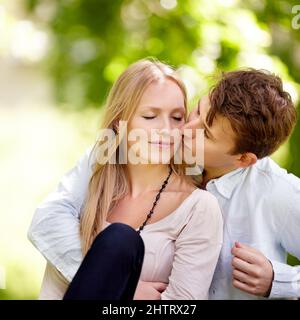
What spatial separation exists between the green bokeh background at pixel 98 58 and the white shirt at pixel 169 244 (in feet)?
2.25

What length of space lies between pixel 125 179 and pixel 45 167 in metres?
1.23

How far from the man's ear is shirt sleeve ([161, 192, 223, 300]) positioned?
4.6 inches

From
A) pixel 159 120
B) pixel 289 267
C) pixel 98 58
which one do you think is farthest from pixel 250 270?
pixel 98 58

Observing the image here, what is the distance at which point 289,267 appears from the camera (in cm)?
134

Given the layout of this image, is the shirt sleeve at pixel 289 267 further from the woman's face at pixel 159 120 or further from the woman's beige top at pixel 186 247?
the woman's face at pixel 159 120

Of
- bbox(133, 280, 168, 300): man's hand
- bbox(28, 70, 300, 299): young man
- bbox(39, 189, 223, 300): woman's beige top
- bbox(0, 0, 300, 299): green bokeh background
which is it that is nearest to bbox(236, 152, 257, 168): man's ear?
bbox(28, 70, 300, 299): young man

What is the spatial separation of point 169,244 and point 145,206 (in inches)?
4.2

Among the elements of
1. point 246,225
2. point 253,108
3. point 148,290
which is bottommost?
point 148,290

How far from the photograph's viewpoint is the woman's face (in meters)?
1.37

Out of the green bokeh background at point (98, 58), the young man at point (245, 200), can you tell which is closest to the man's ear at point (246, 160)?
the young man at point (245, 200)

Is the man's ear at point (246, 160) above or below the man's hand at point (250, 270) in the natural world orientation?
above

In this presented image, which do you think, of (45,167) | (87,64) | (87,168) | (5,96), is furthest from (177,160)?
(5,96)

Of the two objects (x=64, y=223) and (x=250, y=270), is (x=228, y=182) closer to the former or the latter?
(x=250, y=270)

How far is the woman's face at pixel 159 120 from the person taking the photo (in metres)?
1.37
